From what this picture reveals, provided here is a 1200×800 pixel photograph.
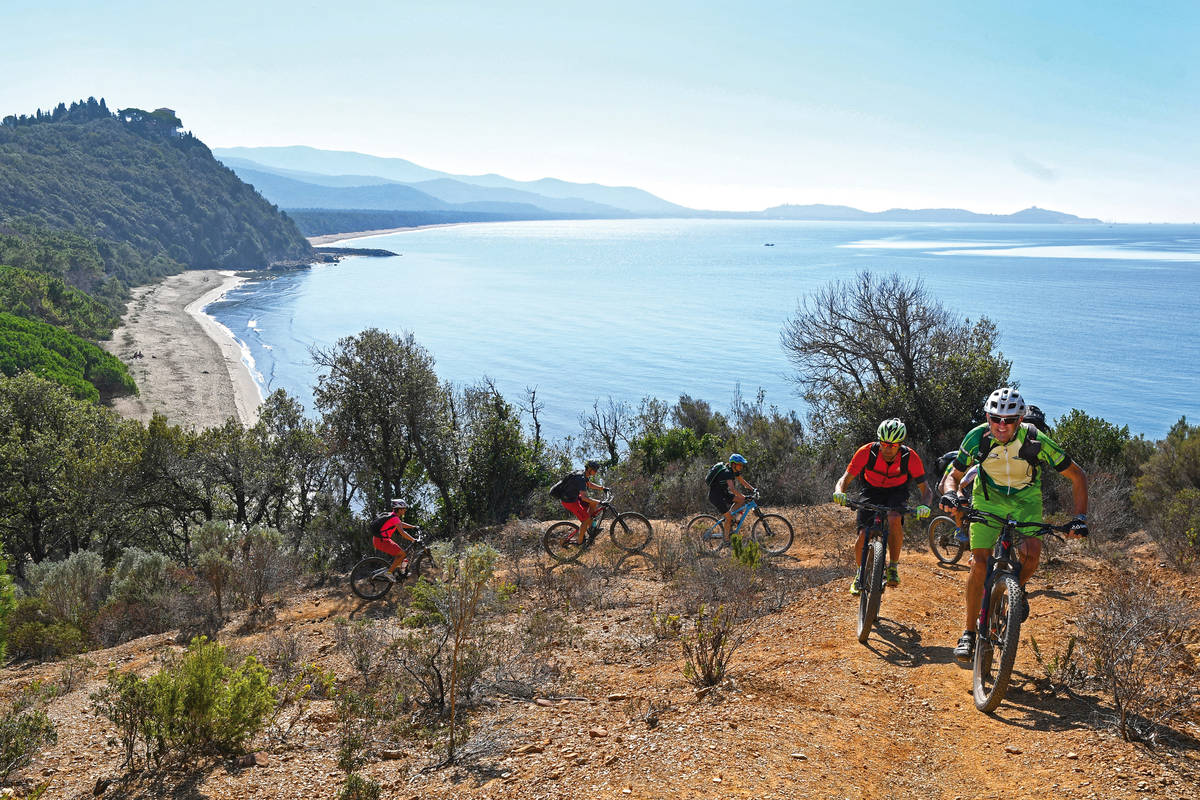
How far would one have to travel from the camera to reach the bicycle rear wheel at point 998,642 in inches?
190

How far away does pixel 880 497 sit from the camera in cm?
705

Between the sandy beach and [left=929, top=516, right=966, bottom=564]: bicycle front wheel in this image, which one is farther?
the sandy beach

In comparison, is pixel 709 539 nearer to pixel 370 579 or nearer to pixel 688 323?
pixel 370 579

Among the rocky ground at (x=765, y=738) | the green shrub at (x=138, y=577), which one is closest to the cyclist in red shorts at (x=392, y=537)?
the green shrub at (x=138, y=577)

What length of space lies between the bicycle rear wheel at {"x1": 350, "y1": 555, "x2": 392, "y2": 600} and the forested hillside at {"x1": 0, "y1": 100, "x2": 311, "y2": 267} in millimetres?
138851

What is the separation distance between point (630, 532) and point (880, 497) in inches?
253

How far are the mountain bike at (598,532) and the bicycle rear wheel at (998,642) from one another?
7864 millimetres

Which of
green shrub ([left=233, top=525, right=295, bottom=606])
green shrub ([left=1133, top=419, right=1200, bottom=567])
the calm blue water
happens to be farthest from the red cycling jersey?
the calm blue water

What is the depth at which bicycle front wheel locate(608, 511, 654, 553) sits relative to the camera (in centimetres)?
1284

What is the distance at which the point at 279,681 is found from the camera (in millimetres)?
7270

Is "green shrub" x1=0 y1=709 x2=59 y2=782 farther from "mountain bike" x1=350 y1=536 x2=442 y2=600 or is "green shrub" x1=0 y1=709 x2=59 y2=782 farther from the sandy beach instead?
the sandy beach

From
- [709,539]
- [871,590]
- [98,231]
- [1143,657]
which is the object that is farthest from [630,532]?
Result: [98,231]

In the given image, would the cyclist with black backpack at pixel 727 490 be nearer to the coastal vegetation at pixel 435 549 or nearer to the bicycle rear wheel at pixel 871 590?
the coastal vegetation at pixel 435 549

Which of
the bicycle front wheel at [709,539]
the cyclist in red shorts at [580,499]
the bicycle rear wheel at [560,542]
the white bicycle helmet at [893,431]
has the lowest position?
the bicycle rear wheel at [560,542]
